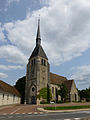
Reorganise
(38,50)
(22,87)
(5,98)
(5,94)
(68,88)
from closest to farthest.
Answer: (5,94), (5,98), (38,50), (68,88), (22,87)

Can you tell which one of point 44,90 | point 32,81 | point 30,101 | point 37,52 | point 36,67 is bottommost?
point 30,101

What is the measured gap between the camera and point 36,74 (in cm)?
4878

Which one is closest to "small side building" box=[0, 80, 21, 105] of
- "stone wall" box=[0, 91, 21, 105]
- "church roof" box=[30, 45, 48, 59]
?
"stone wall" box=[0, 91, 21, 105]

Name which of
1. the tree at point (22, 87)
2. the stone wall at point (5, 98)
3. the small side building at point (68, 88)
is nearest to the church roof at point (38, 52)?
the small side building at point (68, 88)

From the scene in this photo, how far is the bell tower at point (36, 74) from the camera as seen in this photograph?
47.7m

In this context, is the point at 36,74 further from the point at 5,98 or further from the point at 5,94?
the point at 5,98

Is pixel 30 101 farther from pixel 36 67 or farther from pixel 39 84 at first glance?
pixel 36 67

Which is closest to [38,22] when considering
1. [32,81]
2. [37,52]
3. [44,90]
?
[37,52]

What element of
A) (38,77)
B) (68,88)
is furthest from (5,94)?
(68,88)

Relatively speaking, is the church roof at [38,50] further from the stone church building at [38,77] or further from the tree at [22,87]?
the tree at [22,87]

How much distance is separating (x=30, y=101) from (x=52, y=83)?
11.2 m

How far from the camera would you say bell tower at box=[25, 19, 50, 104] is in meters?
47.7

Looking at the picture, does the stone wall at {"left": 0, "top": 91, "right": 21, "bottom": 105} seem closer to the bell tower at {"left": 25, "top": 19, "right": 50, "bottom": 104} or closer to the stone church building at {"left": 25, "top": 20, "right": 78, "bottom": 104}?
the stone church building at {"left": 25, "top": 20, "right": 78, "bottom": 104}

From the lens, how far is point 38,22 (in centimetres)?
6241
